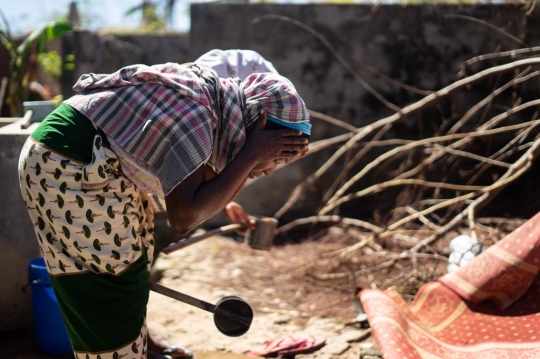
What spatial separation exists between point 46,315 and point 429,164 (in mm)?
3218

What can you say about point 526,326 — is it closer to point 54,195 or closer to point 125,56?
point 54,195

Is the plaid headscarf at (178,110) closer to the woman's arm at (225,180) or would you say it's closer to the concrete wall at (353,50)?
the woman's arm at (225,180)

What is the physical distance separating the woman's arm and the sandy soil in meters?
1.25

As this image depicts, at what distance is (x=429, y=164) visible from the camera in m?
4.88

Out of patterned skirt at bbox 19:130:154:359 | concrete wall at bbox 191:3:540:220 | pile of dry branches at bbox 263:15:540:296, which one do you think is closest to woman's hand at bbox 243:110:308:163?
patterned skirt at bbox 19:130:154:359

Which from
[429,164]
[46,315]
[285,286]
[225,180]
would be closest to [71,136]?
[225,180]

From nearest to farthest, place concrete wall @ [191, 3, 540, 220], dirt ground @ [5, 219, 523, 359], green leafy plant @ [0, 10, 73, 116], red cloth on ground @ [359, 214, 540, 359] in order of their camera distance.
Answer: red cloth on ground @ [359, 214, 540, 359] < dirt ground @ [5, 219, 523, 359] < concrete wall @ [191, 3, 540, 220] < green leafy plant @ [0, 10, 73, 116]

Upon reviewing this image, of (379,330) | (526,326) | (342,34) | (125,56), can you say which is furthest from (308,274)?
(125,56)

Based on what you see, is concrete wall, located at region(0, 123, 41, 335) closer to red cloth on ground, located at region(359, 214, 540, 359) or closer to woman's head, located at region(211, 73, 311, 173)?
woman's head, located at region(211, 73, 311, 173)

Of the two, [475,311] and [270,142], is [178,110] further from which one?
[475,311]

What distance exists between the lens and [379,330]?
9.21 ft

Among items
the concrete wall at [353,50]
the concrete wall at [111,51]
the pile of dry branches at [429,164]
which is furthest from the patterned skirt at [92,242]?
the concrete wall at [353,50]

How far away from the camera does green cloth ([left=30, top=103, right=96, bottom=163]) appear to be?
1.92m

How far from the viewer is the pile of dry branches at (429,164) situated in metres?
3.94
